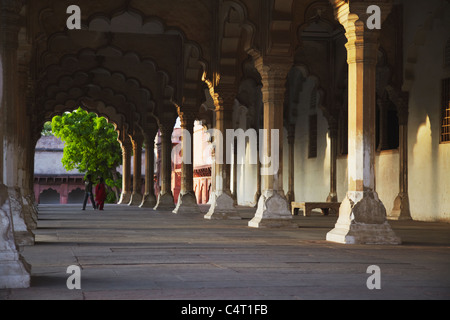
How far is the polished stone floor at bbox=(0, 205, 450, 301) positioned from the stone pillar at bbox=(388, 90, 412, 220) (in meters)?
7.08

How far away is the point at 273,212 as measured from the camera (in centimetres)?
1398

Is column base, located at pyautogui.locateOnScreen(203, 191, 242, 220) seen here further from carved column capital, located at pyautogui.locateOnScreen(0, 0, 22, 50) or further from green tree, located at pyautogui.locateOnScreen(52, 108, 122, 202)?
green tree, located at pyautogui.locateOnScreen(52, 108, 122, 202)

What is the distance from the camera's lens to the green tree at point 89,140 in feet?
144

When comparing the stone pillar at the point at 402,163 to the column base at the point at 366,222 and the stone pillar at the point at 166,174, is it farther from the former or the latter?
the column base at the point at 366,222

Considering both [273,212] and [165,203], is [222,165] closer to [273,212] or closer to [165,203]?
[273,212]

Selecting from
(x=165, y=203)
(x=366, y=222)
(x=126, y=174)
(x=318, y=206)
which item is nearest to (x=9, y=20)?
(x=366, y=222)

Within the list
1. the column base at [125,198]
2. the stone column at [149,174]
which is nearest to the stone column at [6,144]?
the stone column at [149,174]

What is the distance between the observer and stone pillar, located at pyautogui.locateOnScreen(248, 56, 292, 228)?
548 inches

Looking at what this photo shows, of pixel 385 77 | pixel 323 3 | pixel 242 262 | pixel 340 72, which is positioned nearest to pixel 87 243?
pixel 242 262

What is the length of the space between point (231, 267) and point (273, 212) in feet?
23.6

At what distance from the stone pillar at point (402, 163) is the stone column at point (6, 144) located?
12.7m

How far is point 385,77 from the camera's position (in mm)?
20125
